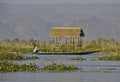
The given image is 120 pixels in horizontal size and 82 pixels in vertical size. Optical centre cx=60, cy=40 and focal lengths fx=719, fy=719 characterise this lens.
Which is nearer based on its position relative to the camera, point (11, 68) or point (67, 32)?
point (11, 68)

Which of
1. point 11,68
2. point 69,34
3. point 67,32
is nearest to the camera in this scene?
point 11,68

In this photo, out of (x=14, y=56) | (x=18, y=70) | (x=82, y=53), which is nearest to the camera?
(x=18, y=70)

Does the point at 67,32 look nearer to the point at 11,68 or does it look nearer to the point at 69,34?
the point at 69,34

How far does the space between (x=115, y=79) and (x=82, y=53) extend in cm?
3685

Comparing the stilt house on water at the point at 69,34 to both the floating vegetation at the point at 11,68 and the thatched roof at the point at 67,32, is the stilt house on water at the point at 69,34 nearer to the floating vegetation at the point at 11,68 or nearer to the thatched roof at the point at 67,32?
the thatched roof at the point at 67,32

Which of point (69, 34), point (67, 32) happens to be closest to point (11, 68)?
point (69, 34)

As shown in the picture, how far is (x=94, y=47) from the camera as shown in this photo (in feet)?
263

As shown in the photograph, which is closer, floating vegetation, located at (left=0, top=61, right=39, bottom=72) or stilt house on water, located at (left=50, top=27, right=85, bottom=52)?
floating vegetation, located at (left=0, top=61, right=39, bottom=72)

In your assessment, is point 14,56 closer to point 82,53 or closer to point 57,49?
point 82,53

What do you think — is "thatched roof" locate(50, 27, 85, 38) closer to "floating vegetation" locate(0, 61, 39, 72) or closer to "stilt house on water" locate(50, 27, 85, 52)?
"stilt house on water" locate(50, 27, 85, 52)

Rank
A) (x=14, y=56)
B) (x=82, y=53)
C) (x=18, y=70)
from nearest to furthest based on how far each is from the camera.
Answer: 1. (x=18, y=70)
2. (x=14, y=56)
3. (x=82, y=53)

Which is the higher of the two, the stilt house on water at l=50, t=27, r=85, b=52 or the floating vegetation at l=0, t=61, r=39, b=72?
the stilt house on water at l=50, t=27, r=85, b=52

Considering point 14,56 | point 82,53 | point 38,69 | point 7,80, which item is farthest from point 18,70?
point 82,53

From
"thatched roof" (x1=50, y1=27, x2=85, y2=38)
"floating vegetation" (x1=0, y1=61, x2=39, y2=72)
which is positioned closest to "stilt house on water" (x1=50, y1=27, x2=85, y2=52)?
"thatched roof" (x1=50, y1=27, x2=85, y2=38)
